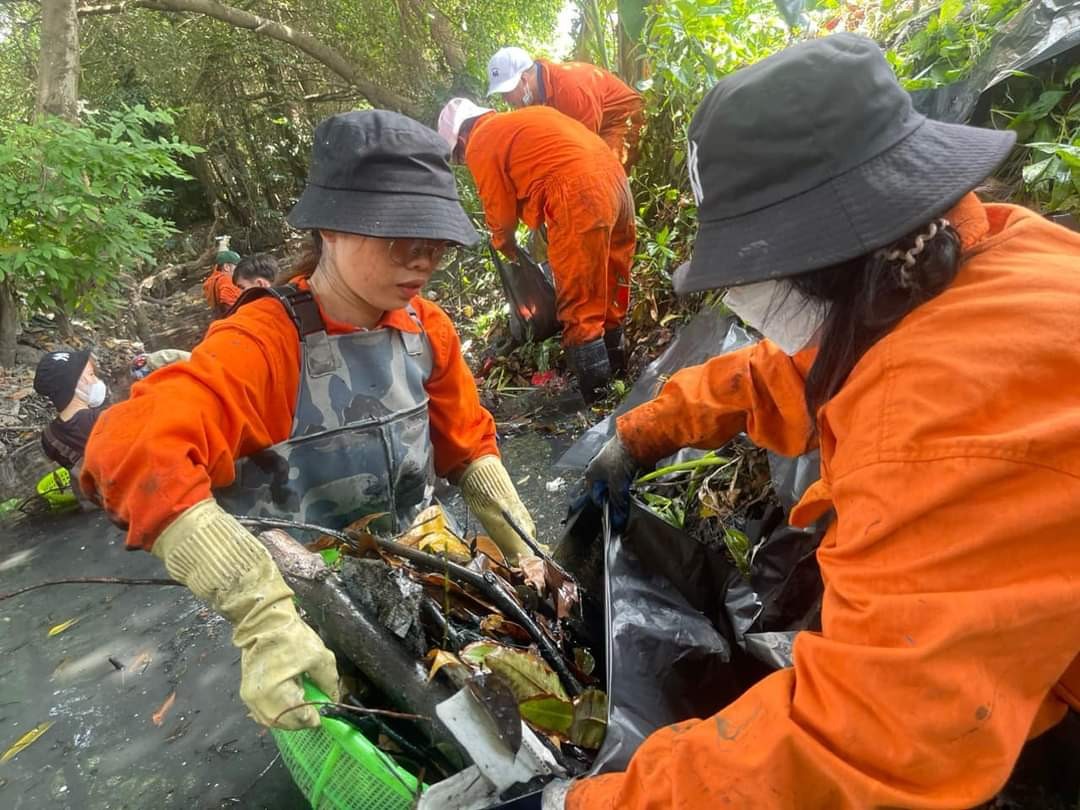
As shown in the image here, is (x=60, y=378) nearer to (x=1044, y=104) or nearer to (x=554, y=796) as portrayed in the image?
(x=554, y=796)

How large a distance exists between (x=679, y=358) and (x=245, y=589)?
1830mm

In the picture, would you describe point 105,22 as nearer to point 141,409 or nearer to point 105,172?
point 105,172

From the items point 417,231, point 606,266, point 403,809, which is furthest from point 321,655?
point 606,266

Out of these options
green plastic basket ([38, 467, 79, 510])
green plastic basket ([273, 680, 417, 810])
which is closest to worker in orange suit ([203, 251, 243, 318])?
green plastic basket ([38, 467, 79, 510])

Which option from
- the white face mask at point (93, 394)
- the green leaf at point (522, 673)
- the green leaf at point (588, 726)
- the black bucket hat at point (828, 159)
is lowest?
the white face mask at point (93, 394)

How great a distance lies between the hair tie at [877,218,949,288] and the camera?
2.77 ft

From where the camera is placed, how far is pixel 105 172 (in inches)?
233

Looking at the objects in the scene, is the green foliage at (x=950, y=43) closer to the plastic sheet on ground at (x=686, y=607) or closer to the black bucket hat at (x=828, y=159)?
the plastic sheet on ground at (x=686, y=607)

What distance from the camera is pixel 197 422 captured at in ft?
4.40

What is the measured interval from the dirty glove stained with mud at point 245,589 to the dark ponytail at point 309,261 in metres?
0.75

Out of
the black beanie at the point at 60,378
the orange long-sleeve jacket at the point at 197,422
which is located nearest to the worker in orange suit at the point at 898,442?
the orange long-sleeve jacket at the point at 197,422

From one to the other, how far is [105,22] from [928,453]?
14.3 metres

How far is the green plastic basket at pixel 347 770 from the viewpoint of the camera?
3.45ft

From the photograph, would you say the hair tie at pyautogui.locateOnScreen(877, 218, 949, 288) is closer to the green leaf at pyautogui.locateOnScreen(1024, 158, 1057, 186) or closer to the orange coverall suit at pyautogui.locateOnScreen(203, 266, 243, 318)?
the green leaf at pyautogui.locateOnScreen(1024, 158, 1057, 186)
